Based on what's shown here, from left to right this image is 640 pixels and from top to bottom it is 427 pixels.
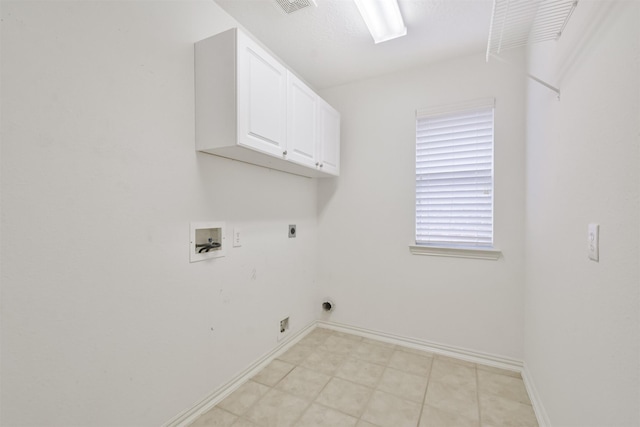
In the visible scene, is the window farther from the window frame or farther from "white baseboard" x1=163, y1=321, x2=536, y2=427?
"white baseboard" x1=163, y1=321, x2=536, y2=427

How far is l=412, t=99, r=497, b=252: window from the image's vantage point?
2275 mm

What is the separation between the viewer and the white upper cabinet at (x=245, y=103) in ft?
5.05

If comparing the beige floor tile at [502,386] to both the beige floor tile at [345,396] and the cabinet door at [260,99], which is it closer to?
the beige floor tile at [345,396]

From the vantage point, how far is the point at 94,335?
1200mm

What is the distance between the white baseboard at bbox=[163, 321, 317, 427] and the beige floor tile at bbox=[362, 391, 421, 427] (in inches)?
34.7

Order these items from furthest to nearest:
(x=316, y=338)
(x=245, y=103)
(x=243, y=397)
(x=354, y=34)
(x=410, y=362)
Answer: (x=316, y=338) < (x=410, y=362) < (x=354, y=34) < (x=243, y=397) < (x=245, y=103)

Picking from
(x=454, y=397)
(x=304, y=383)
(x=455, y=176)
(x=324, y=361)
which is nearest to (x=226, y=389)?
(x=304, y=383)

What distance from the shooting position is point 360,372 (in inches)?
83.2

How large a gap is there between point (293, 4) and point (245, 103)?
78 centimetres

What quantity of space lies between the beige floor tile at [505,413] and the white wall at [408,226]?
1.64 ft

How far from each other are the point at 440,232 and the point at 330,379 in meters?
1.52

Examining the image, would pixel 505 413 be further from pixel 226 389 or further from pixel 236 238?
pixel 236 238

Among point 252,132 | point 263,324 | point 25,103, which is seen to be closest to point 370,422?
point 263,324

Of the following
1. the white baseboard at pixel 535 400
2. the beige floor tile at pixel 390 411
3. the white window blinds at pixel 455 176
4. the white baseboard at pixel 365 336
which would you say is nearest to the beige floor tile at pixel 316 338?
the white baseboard at pixel 365 336
